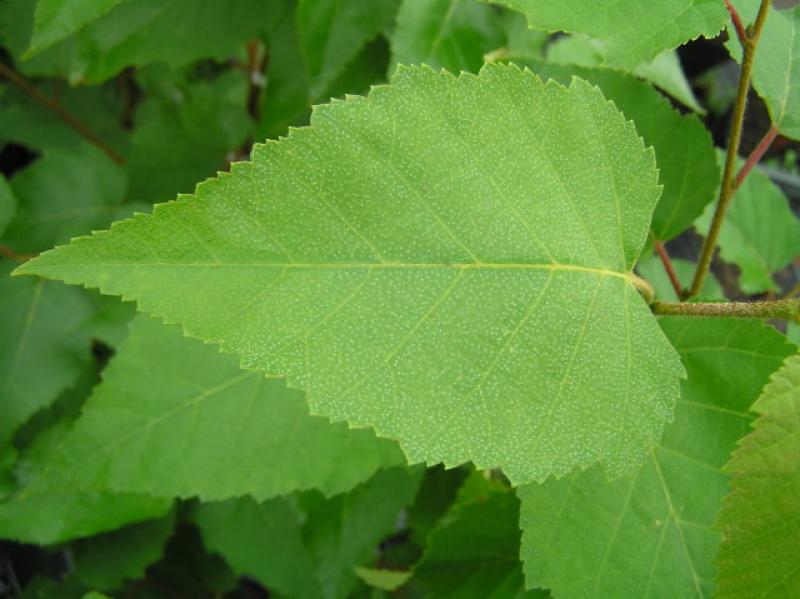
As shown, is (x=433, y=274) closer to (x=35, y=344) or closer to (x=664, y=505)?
(x=664, y=505)

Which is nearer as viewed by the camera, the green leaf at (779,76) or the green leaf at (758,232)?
the green leaf at (779,76)

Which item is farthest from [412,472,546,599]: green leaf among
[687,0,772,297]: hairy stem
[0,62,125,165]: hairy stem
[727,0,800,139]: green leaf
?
[0,62,125,165]: hairy stem

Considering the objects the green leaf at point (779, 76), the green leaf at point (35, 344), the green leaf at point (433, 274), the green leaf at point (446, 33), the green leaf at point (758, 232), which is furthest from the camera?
the green leaf at point (758, 232)

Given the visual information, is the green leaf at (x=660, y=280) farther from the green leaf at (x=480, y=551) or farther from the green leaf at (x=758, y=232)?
the green leaf at (x=480, y=551)

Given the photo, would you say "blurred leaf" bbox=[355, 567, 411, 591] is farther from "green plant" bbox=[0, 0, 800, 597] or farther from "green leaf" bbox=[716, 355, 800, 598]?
"green leaf" bbox=[716, 355, 800, 598]

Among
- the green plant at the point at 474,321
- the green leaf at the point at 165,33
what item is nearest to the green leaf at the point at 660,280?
the green plant at the point at 474,321

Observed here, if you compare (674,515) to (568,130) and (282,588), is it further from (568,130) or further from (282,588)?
(282,588)

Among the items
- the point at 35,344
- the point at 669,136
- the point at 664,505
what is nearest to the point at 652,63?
the point at 669,136
